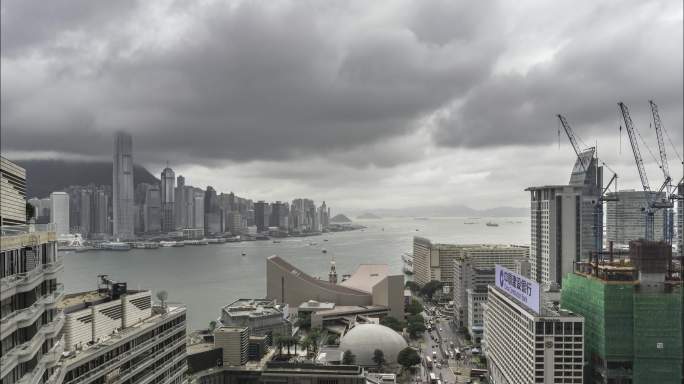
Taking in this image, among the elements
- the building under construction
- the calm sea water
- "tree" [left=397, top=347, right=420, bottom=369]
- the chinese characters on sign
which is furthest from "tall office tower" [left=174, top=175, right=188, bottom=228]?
the building under construction

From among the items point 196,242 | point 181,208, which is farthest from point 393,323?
point 181,208

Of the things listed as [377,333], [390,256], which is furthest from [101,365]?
[390,256]

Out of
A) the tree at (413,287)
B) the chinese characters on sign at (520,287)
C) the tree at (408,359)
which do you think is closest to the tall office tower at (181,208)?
the tree at (413,287)

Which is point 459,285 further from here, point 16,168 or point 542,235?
point 16,168

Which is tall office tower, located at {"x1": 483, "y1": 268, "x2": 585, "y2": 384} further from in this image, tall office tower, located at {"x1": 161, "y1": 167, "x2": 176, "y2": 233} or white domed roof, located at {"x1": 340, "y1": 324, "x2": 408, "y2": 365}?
tall office tower, located at {"x1": 161, "y1": 167, "x2": 176, "y2": 233}

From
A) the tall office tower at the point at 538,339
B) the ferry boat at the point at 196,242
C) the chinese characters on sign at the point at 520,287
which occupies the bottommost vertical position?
the ferry boat at the point at 196,242

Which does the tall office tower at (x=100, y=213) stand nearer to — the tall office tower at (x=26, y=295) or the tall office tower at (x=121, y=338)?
the tall office tower at (x=121, y=338)
